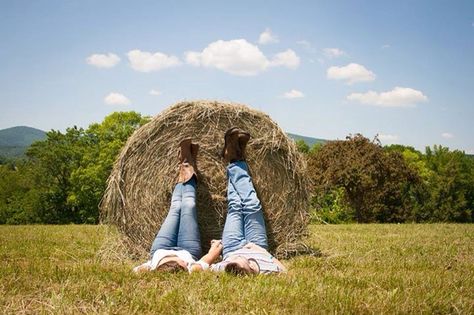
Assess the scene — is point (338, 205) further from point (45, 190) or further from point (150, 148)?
point (150, 148)

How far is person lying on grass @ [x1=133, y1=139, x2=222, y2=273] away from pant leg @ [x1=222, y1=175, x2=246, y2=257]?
89mm

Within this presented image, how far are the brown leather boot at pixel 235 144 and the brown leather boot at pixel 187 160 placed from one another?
1.26 feet

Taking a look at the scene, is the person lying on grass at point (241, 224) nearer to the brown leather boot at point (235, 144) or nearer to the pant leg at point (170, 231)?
the brown leather boot at point (235, 144)

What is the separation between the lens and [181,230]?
4.54 m

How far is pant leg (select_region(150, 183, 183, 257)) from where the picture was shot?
4.39 meters

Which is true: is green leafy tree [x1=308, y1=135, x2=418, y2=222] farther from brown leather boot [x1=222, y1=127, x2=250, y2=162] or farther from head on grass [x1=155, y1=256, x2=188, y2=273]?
head on grass [x1=155, y1=256, x2=188, y2=273]

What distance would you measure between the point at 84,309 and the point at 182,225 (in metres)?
2.12

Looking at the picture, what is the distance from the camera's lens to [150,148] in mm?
5340

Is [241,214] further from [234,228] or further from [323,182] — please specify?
[323,182]

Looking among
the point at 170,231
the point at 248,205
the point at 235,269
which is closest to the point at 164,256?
the point at 235,269

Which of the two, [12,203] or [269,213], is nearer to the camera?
[269,213]

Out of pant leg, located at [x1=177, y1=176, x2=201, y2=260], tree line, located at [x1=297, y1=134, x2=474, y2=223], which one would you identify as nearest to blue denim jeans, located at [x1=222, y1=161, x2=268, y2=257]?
pant leg, located at [x1=177, y1=176, x2=201, y2=260]

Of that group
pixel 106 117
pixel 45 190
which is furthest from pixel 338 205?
pixel 45 190

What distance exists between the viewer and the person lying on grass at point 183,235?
374 cm
